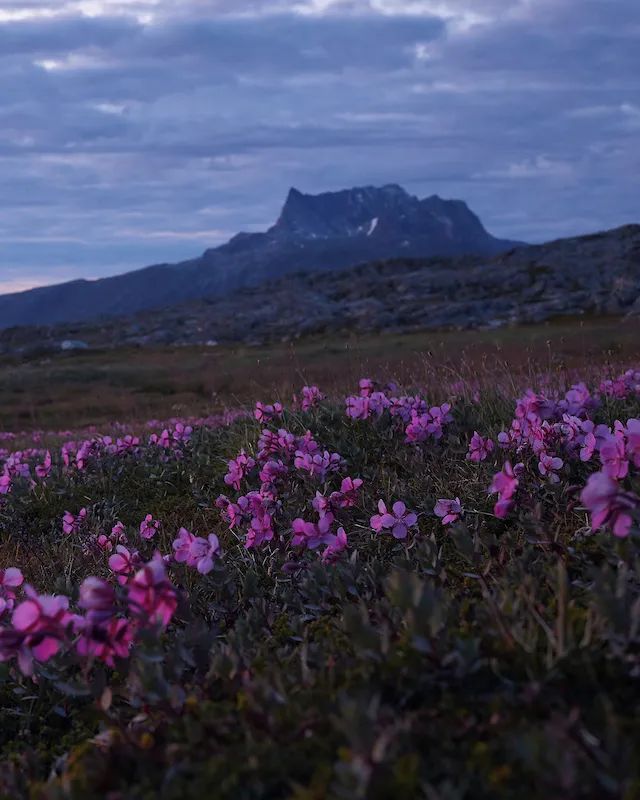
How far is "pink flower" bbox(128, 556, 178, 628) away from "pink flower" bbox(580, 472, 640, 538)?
1.31 metres

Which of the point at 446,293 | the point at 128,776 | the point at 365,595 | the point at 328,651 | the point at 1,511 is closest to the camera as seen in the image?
the point at 128,776

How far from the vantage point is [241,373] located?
34.3 m

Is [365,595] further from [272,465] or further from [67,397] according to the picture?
[67,397]

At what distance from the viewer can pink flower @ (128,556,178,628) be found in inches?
98.3

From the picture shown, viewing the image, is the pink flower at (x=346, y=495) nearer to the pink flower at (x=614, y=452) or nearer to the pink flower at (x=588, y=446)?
the pink flower at (x=588, y=446)

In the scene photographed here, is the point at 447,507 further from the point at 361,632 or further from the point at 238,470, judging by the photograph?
the point at 361,632

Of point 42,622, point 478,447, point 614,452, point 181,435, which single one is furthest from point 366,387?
point 42,622

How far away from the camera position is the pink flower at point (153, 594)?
2496mm

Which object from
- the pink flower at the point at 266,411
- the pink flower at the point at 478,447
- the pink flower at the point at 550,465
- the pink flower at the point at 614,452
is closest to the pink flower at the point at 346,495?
the pink flower at the point at 478,447

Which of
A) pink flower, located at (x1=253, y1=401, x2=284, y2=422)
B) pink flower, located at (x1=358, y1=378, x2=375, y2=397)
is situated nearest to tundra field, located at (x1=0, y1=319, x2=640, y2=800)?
pink flower, located at (x1=358, y1=378, x2=375, y2=397)

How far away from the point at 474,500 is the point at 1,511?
13.8 feet

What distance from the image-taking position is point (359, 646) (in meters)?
2.34

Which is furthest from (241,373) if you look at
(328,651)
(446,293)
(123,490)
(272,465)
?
(446,293)

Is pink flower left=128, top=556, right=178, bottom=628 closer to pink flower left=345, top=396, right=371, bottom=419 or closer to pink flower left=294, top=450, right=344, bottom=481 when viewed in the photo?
pink flower left=294, top=450, right=344, bottom=481
